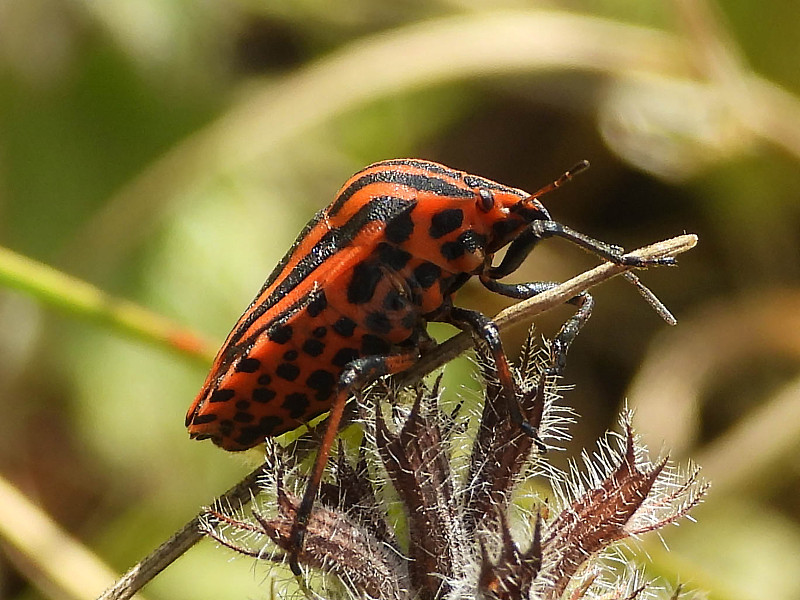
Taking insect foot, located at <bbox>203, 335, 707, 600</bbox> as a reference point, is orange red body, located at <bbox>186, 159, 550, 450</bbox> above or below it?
above

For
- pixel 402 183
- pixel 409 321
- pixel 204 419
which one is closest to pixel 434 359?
pixel 409 321

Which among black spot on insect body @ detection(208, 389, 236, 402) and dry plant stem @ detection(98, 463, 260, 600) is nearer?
dry plant stem @ detection(98, 463, 260, 600)

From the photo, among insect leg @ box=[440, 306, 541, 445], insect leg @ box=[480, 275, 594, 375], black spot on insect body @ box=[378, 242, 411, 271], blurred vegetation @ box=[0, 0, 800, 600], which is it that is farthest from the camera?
blurred vegetation @ box=[0, 0, 800, 600]

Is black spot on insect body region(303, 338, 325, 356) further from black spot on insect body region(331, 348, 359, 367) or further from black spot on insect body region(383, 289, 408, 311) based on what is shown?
black spot on insect body region(383, 289, 408, 311)

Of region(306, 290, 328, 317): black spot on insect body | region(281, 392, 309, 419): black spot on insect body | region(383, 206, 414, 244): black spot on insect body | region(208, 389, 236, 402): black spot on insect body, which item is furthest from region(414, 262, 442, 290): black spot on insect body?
region(208, 389, 236, 402): black spot on insect body

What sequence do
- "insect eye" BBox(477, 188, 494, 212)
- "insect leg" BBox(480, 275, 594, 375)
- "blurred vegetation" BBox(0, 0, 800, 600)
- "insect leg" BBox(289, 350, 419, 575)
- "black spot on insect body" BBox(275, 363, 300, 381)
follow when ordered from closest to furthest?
"insect leg" BBox(289, 350, 419, 575) < "insect leg" BBox(480, 275, 594, 375) < "black spot on insect body" BBox(275, 363, 300, 381) < "insect eye" BBox(477, 188, 494, 212) < "blurred vegetation" BBox(0, 0, 800, 600)

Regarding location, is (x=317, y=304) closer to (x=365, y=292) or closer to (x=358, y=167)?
(x=365, y=292)

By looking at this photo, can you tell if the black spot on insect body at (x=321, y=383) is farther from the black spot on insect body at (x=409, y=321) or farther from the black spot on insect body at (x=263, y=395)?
the black spot on insect body at (x=409, y=321)
